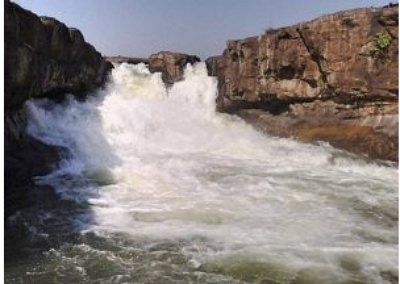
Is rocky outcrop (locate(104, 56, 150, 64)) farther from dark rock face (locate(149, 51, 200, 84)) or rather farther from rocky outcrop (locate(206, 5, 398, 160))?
rocky outcrop (locate(206, 5, 398, 160))

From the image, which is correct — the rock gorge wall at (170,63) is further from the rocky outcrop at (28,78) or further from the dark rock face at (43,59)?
the rocky outcrop at (28,78)

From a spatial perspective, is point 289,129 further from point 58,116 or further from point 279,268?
point 279,268

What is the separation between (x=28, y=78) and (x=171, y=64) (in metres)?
14.7

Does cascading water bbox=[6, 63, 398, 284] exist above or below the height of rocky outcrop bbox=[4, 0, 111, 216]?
below

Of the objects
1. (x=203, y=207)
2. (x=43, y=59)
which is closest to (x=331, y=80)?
(x=203, y=207)

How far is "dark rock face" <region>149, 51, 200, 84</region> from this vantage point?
27.2m

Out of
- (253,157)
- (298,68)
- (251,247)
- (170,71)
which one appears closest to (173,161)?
(253,157)

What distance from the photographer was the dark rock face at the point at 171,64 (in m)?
27.2

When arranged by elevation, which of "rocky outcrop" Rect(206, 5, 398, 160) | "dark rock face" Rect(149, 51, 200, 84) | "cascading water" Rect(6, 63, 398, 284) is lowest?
"cascading water" Rect(6, 63, 398, 284)

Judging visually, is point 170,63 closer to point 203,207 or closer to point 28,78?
point 28,78

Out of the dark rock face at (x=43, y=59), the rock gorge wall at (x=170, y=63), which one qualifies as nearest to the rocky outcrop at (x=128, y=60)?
the rock gorge wall at (x=170, y=63)

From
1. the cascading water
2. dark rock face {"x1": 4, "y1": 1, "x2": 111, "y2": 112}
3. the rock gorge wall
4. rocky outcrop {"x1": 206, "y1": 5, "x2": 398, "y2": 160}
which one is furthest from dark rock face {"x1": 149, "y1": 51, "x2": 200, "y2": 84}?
the cascading water

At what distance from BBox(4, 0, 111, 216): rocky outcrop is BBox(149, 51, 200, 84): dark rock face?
26.6ft

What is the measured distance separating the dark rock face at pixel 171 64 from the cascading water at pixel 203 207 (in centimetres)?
826
